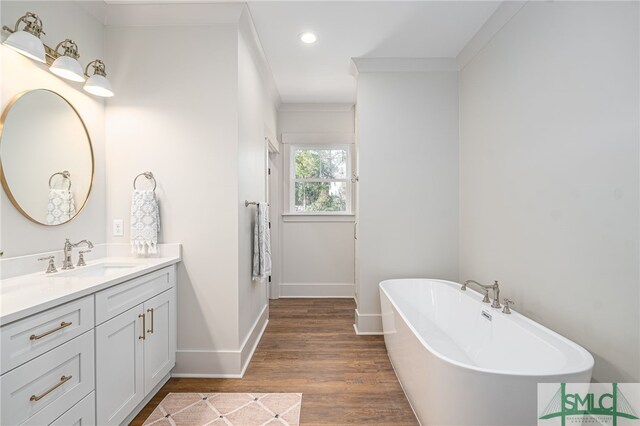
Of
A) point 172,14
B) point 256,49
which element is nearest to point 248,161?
point 256,49

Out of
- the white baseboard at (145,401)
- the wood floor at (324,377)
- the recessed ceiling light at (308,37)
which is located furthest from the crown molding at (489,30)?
the white baseboard at (145,401)

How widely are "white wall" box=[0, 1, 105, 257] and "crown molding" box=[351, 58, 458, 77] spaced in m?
2.11

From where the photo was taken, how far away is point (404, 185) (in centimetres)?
294

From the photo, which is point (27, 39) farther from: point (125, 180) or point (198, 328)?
point (198, 328)

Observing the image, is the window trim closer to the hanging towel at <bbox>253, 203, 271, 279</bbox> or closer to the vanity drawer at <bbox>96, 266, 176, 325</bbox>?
the hanging towel at <bbox>253, 203, 271, 279</bbox>

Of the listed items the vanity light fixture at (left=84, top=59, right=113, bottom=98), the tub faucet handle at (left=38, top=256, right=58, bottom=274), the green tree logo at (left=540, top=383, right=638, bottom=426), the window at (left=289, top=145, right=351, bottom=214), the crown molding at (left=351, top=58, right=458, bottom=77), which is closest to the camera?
the green tree logo at (left=540, top=383, right=638, bottom=426)

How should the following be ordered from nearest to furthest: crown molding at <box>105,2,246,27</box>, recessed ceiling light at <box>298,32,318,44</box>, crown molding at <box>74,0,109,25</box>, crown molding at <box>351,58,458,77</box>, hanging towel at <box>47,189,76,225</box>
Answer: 1. hanging towel at <box>47,189,76,225</box>
2. crown molding at <box>74,0,109,25</box>
3. crown molding at <box>105,2,246,27</box>
4. recessed ceiling light at <box>298,32,318,44</box>
5. crown molding at <box>351,58,458,77</box>

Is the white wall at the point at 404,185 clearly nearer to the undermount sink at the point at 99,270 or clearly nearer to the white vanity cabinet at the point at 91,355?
the white vanity cabinet at the point at 91,355

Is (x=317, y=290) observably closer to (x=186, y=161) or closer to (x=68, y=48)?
(x=186, y=161)

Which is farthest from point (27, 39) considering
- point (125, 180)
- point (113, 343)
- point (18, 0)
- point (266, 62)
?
point (266, 62)

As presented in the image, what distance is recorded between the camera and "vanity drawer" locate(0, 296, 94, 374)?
3.26 ft

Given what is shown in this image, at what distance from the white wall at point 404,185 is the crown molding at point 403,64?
0.26ft

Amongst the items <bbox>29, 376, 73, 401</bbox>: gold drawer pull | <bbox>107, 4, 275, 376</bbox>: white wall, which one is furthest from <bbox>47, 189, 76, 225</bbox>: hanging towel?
<bbox>29, 376, 73, 401</bbox>: gold drawer pull

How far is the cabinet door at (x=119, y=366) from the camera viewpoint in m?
1.41
